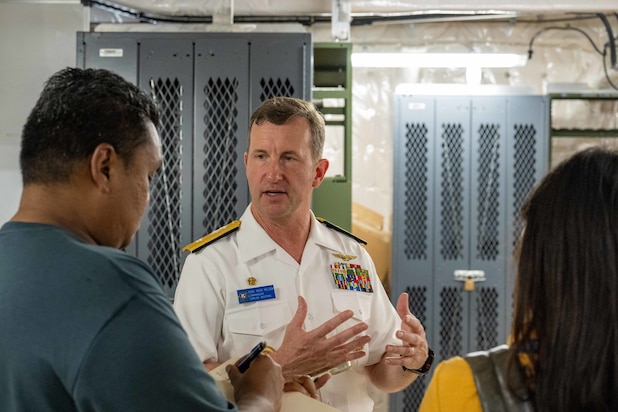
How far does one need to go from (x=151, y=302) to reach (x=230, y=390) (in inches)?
16.1

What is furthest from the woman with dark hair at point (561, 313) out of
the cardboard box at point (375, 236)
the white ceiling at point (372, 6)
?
the cardboard box at point (375, 236)

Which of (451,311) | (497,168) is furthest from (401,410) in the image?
(497,168)

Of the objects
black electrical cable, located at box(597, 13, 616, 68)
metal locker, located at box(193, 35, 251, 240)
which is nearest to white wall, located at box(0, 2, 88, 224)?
metal locker, located at box(193, 35, 251, 240)

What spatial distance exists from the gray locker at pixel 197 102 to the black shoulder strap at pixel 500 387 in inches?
87.7

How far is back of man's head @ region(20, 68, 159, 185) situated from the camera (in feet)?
4.02

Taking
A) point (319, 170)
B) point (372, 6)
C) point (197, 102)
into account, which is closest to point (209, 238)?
point (319, 170)

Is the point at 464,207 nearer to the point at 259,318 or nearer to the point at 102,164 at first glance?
the point at 259,318

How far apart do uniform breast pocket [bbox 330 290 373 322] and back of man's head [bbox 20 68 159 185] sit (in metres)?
1.12

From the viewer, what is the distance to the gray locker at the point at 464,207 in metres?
4.48

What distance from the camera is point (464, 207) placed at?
4.48 meters

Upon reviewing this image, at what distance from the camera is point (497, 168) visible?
14.7 ft

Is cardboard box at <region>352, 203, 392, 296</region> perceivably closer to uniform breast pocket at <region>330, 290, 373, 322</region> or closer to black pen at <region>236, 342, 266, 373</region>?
uniform breast pocket at <region>330, 290, 373, 322</region>

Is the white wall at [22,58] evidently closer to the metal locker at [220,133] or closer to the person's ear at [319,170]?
the metal locker at [220,133]

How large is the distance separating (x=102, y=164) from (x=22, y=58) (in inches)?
123
